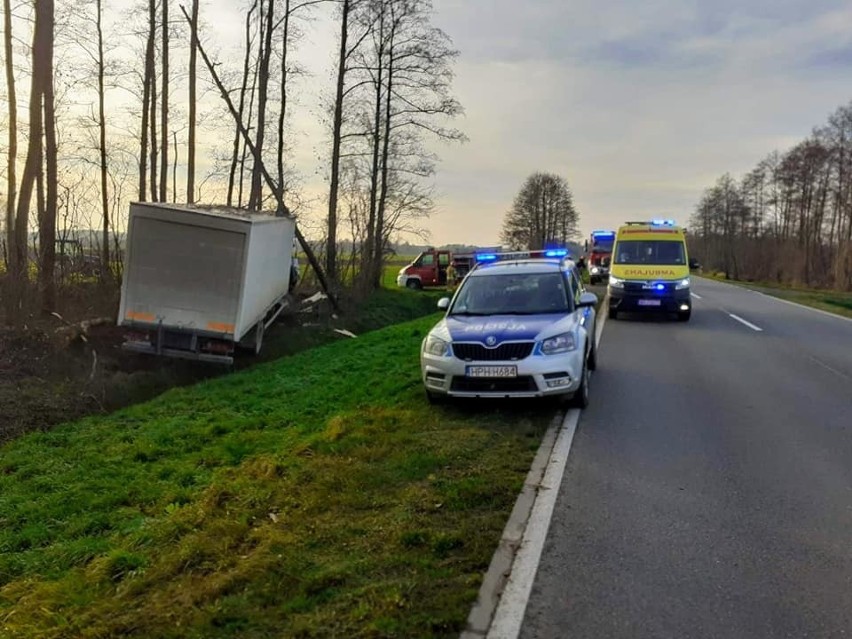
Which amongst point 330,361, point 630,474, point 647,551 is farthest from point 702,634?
point 330,361

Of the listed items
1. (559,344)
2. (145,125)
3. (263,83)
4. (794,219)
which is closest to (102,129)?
(145,125)

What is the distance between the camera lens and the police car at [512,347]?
7535 mm

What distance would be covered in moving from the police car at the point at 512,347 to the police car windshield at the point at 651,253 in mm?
9436

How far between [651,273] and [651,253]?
782mm

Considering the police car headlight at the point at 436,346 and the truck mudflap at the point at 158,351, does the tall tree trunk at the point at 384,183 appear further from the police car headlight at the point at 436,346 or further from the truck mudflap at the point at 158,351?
the police car headlight at the point at 436,346

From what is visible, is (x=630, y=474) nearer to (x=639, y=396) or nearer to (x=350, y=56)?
(x=639, y=396)

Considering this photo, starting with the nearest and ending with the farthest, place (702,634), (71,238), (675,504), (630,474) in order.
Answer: (702,634) < (675,504) < (630,474) < (71,238)

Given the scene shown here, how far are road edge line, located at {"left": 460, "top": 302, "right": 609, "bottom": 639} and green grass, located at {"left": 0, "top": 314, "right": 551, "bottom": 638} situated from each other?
0.07 m

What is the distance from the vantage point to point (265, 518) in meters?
5.13

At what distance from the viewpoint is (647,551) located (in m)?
4.41

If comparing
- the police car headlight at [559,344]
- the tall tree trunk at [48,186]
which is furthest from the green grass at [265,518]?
the tall tree trunk at [48,186]

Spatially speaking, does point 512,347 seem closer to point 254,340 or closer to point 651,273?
point 254,340

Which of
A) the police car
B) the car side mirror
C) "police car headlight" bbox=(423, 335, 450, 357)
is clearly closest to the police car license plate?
the police car

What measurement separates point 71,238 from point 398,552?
57.9ft
